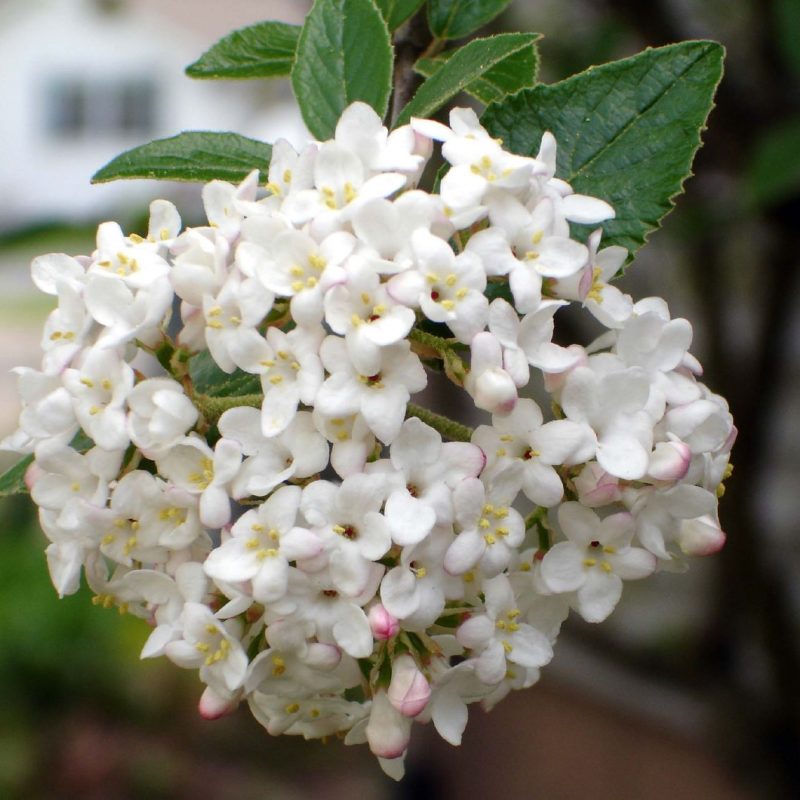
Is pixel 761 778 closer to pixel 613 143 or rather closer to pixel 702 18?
pixel 702 18

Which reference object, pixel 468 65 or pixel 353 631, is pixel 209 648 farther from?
pixel 468 65

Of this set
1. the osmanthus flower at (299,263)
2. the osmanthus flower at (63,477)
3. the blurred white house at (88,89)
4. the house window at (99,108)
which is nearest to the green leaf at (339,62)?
the osmanthus flower at (299,263)

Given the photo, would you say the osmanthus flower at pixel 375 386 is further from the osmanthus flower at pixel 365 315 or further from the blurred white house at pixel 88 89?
the blurred white house at pixel 88 89

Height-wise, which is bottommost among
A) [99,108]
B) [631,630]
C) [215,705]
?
[99,108]

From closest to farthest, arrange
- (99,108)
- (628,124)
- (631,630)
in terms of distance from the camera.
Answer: (628,124) < (631,630) < (99,108)

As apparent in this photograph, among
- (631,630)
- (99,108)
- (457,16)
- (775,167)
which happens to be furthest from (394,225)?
(99,108)

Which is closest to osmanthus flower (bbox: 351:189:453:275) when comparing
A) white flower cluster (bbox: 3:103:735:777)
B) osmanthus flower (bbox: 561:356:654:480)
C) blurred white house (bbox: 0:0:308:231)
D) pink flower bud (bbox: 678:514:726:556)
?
white flower cluster (bbox: 3:103:735:777)

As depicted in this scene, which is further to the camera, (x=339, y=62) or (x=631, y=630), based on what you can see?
(x=631, y=630)
